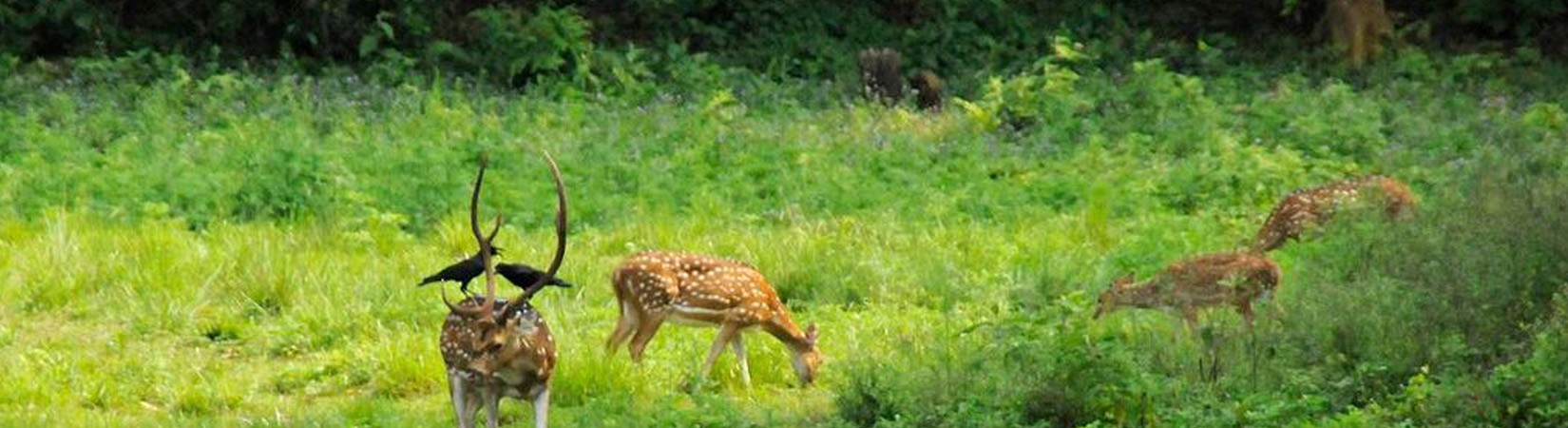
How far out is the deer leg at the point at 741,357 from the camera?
1248cm

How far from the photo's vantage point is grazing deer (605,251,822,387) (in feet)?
40.5

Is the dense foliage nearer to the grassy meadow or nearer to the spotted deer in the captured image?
the grassy meadow

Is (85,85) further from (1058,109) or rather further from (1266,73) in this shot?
(1266,73)

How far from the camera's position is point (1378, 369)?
1066 cm

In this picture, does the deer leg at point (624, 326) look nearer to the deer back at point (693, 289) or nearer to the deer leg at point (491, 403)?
the deer back at point (693, 289)

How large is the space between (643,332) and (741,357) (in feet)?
1.56

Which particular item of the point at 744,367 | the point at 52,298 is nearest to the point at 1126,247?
the point at 744,367

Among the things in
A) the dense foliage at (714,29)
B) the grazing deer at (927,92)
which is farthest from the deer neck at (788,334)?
the dense foliage at (714,29)

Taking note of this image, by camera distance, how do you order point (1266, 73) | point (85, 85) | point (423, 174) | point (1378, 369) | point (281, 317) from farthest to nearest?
point (1266, 73) → point (85, 85) → point (423, 174) → point (281, 317) → point (1378, 369)

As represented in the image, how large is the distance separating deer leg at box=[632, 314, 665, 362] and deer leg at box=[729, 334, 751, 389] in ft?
1.20

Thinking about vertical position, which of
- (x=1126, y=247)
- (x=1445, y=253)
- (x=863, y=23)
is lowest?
(x=863, y=23)

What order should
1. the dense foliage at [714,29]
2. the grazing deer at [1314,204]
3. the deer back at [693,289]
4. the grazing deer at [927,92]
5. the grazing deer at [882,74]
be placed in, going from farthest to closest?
the dense foliage at [714,29] → the grazing deer at [882,74] → the grazing deer at [927,92] → the grazing deer at [1314,204] → the deer back at [693,289]

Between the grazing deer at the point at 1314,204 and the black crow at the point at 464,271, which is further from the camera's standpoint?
the grazing deer at the point at 1314,204

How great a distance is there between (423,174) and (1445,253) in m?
7.77
